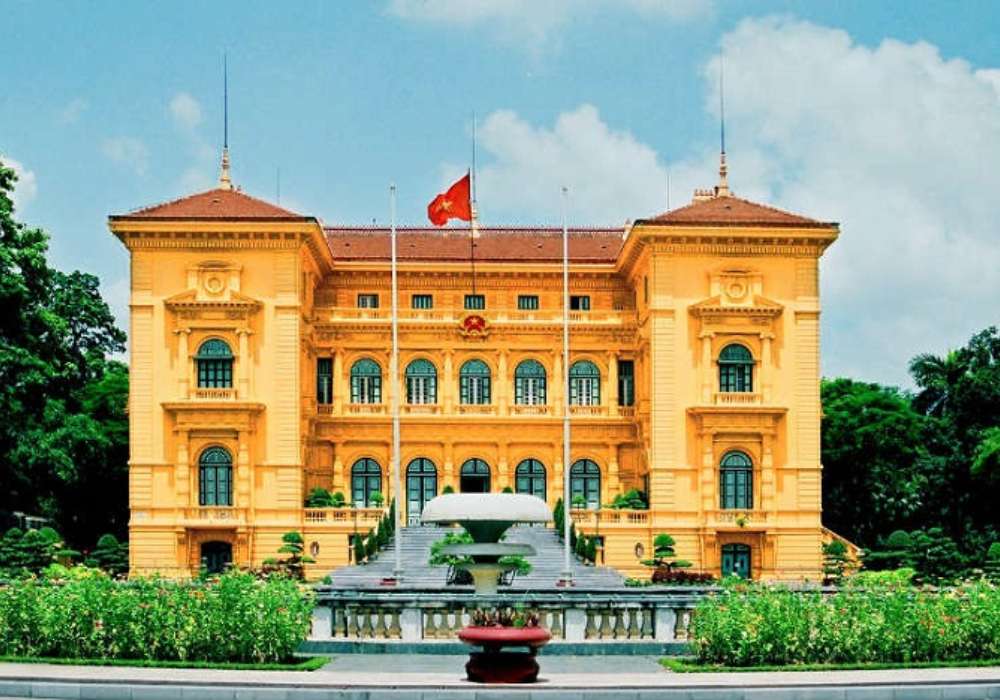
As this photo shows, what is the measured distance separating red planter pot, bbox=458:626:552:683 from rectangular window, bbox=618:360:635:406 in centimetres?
3360

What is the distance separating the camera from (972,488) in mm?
58719

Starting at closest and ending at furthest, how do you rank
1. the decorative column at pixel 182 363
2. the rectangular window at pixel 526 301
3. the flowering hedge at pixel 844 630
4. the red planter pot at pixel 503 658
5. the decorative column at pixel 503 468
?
the red planter pot at pixel 503 658 → the flowering hedge at pixel 844 630 → the decorative column at pixel 182 363 → the decorative column at pixel 503 468 → the rectangular window at pixel 526 301

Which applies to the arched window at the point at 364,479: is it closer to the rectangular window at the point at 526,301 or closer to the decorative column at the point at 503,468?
the decorative column at the point at 503,468

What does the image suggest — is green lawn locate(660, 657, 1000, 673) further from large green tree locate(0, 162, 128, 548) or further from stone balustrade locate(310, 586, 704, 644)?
large green tree locate(0, 162, 128, 548)

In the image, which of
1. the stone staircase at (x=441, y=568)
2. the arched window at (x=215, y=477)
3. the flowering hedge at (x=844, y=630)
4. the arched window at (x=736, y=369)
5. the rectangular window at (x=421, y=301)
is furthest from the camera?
the rectangular window at (x=421, y=301)

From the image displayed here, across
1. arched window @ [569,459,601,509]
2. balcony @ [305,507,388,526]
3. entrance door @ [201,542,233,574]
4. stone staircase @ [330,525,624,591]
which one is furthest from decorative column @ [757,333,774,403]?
entrance door @ [201,542,233,574]

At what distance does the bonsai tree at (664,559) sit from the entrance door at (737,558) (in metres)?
1.61

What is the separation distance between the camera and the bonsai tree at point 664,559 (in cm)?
4691

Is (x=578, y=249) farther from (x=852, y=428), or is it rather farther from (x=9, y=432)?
(x=9, y=432)

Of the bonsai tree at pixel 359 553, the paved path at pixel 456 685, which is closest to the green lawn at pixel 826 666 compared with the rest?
the paved path at pixel 456 685

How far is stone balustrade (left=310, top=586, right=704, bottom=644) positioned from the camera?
2536 cm

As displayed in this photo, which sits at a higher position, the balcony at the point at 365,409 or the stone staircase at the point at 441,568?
the balcony at the point at 365,409

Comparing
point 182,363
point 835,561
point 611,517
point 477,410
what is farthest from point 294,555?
point 835,561

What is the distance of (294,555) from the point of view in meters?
48.0
